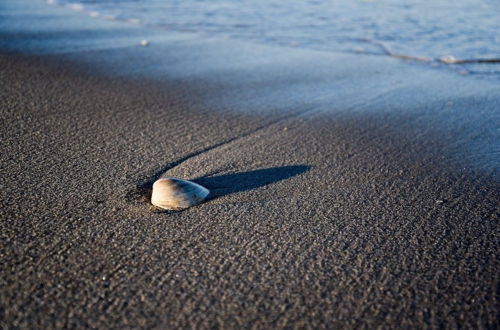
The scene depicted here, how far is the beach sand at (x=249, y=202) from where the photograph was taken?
1612 mm

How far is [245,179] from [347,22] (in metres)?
6.59

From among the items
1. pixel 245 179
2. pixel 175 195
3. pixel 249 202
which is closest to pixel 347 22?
pixel 245 179

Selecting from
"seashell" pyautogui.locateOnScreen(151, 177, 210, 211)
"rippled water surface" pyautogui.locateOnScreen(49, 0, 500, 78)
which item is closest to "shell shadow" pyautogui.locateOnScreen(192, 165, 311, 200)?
"seashell" pyautogui.locateOnScreen(151, 177, 210, 211)

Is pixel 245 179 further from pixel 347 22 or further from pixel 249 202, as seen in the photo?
pixel 347 22

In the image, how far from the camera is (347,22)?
816 cm

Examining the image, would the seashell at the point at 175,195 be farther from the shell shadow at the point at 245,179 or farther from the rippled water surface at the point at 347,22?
the rippled water surface at the point at 347,22

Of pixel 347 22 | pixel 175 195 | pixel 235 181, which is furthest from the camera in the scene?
pixel 347 22

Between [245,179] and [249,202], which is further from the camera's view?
[245,179]

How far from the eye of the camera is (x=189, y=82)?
4.50 metres

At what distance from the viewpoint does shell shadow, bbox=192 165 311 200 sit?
245 cm

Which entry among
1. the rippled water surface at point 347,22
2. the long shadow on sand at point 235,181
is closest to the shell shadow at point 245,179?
the long shadow on sand at point 235,181

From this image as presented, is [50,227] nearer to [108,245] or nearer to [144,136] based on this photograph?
[108,245]

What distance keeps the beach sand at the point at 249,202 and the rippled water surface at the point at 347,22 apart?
1933 mm

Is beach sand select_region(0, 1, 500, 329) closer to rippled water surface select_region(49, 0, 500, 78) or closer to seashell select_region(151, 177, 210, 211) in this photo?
seashell select_region(151, 177, 210, 211)
